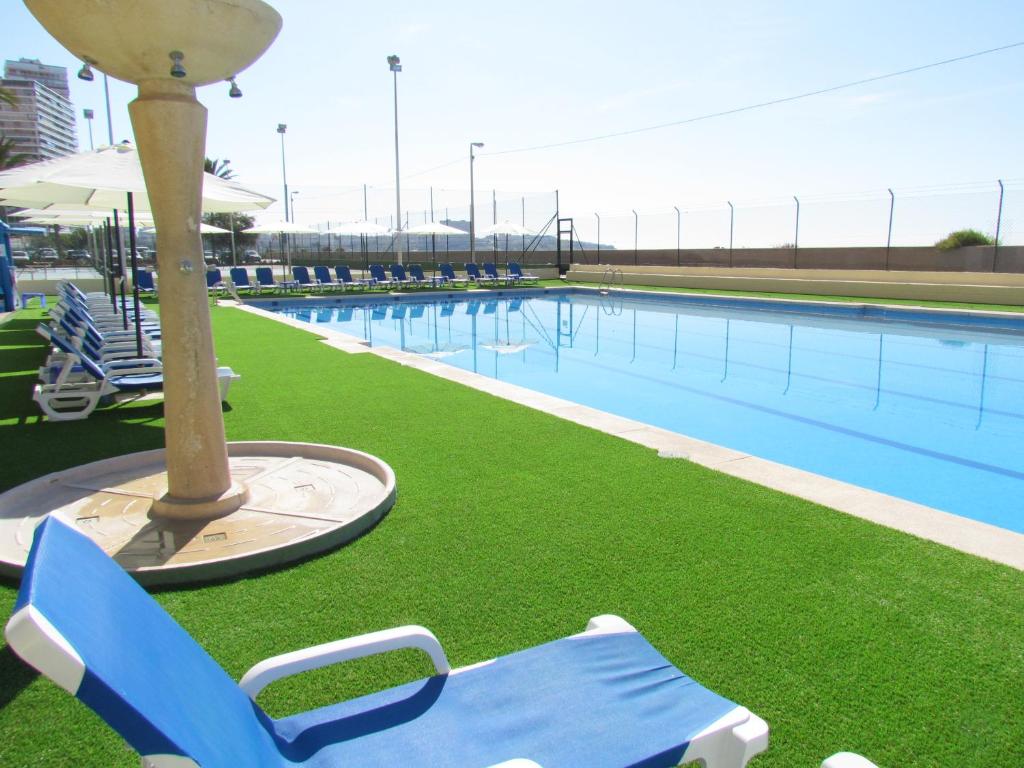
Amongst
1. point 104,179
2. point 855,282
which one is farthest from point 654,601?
point 855,282

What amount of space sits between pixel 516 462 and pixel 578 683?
3.23 metres

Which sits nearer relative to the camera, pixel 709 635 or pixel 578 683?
pixel 578 683

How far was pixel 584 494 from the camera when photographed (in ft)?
15.1

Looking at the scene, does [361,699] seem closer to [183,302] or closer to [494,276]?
[183,302]

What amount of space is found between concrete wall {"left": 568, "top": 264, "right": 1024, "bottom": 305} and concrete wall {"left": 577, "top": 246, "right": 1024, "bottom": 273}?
2493 mm

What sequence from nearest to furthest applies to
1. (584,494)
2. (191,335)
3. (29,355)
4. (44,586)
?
(44,586) < (191,335) < (584,494) < (29,355)

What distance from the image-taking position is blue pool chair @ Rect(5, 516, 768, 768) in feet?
4.01

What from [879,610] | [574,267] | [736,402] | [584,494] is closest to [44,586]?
[879,610]

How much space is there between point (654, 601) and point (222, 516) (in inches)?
97.3

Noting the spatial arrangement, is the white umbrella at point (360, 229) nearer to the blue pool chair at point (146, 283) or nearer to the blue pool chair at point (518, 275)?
the blue pool chair at point (518, 275)

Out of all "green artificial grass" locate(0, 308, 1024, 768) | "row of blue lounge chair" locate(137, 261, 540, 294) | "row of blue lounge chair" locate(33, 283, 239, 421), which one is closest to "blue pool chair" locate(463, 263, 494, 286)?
"row of blue lounge chair" locate(137, 261, 540, 294)

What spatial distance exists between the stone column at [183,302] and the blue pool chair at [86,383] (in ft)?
8.16

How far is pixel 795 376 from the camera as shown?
429 inches

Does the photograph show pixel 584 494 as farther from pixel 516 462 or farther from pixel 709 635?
pixel 709 635
